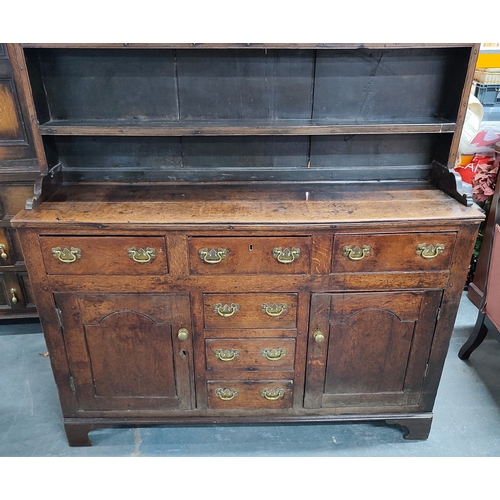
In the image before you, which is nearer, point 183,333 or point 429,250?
point 429,250

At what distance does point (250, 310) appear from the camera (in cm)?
170

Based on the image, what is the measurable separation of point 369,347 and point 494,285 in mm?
821

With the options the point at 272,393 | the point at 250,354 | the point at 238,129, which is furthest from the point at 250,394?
the point at 238,129

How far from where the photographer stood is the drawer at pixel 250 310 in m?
1.67

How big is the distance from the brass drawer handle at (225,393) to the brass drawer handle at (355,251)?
750 mm

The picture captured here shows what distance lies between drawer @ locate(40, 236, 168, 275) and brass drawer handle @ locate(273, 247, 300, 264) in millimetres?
400

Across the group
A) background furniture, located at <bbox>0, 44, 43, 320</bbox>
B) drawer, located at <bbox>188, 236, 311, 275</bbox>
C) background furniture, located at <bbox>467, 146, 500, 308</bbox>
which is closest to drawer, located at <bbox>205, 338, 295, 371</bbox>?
drawer, located at <bbox>188, 236, 311, 275</bbox>

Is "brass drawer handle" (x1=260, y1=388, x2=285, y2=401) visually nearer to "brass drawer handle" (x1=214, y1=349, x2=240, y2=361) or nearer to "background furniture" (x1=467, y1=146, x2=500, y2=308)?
"brass drawer handle" (x1=214, y1=349, x2=240, y2=361)

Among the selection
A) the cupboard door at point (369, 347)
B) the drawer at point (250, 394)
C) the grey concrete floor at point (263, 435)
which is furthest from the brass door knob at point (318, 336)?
the grey concrete floor at point (263, 435)

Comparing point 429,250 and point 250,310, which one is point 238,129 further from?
point 429,250

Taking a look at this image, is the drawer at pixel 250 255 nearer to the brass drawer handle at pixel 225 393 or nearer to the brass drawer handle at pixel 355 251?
the brass drawer handle at pixel 355 251

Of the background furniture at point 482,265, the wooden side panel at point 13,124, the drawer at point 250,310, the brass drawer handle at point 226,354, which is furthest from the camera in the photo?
the background furniture at point 482,265

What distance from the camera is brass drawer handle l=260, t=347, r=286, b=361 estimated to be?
5.85 ft

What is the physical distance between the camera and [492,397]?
2.16m
